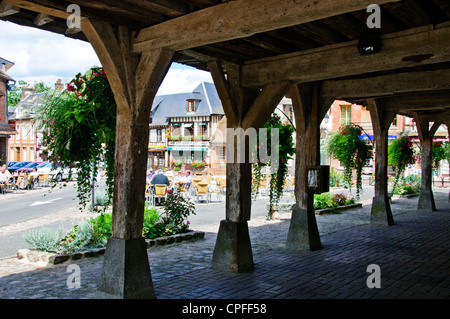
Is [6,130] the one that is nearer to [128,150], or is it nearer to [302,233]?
[302,233]

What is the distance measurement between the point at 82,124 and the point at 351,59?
10.9 feet

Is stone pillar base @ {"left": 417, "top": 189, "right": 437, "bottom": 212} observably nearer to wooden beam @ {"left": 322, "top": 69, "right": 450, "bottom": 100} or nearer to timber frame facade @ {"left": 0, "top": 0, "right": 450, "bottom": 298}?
wooden beam @ {"left": 322, "top": 69, "right": 450, "bottom": 100}

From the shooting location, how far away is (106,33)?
160 inches

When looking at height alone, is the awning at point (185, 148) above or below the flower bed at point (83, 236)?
above

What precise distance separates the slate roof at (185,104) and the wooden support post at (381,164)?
106 ft

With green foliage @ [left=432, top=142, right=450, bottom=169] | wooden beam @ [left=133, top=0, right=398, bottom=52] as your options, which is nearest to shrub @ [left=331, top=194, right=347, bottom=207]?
green foliage @ [left=432, top=142, right=450, bottom=169]

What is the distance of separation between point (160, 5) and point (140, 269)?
102 inches

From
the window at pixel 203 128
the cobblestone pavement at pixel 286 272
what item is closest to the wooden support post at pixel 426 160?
the cobblestone pavement at pixel 286 272

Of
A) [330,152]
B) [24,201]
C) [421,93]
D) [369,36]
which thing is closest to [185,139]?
[24,201]

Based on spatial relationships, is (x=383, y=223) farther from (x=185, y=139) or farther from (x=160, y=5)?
(x=185, y=139)

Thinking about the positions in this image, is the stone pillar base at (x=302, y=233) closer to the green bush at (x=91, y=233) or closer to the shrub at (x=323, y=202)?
the green bush at (x=91, y=233)

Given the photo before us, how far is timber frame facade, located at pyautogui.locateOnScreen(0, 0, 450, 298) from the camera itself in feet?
12.0

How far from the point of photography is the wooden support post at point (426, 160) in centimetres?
1283

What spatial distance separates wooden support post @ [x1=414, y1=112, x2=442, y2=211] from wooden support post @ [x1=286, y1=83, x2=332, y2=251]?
22.8 feet
